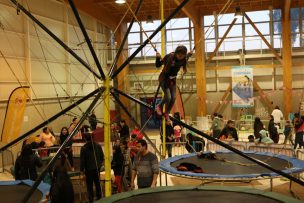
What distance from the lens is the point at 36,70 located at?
40.2 feet

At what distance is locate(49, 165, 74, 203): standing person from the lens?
14.8 feet

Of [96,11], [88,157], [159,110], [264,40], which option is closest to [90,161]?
[88,157]

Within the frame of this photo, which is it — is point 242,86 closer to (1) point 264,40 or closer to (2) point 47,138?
(1) point 264,40

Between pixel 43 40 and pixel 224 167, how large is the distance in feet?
26.7

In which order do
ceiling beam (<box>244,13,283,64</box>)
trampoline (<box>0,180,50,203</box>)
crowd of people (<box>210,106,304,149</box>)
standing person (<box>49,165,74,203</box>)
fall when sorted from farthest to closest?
ceiling beam (<box>244,13,283,64</box>)
crowd of people (<box>210,106,304,149</box>)
trampoline (<box>0,180,50,203</box>)
standing person (<box>49,165,74,203</box>)

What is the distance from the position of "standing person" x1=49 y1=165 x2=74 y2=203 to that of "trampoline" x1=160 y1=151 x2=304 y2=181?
2041 mm

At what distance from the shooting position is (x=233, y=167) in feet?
21.9

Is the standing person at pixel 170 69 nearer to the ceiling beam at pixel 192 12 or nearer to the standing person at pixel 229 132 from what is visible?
the standing person at pixel 229 132

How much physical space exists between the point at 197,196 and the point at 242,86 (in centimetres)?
1079

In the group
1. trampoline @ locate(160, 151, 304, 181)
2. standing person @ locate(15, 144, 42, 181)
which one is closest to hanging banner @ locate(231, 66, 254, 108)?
trampoline @ locate(160, 151, 304, 181)

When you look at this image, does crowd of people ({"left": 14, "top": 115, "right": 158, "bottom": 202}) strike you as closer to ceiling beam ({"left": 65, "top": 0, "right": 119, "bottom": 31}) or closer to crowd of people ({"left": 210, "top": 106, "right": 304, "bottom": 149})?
crowd of people ({"left": 210, "top": 106, "right": 304, "bottom": 149})

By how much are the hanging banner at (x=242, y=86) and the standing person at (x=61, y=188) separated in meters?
11.3

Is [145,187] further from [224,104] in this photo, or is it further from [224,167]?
[224,104]

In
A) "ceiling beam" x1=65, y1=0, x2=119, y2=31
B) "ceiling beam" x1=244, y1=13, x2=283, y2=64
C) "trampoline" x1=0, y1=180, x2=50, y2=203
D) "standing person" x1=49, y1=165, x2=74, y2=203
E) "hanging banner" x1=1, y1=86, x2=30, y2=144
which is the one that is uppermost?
"ceiling beam" x1=65, y1=0, x2=119, y2=31
